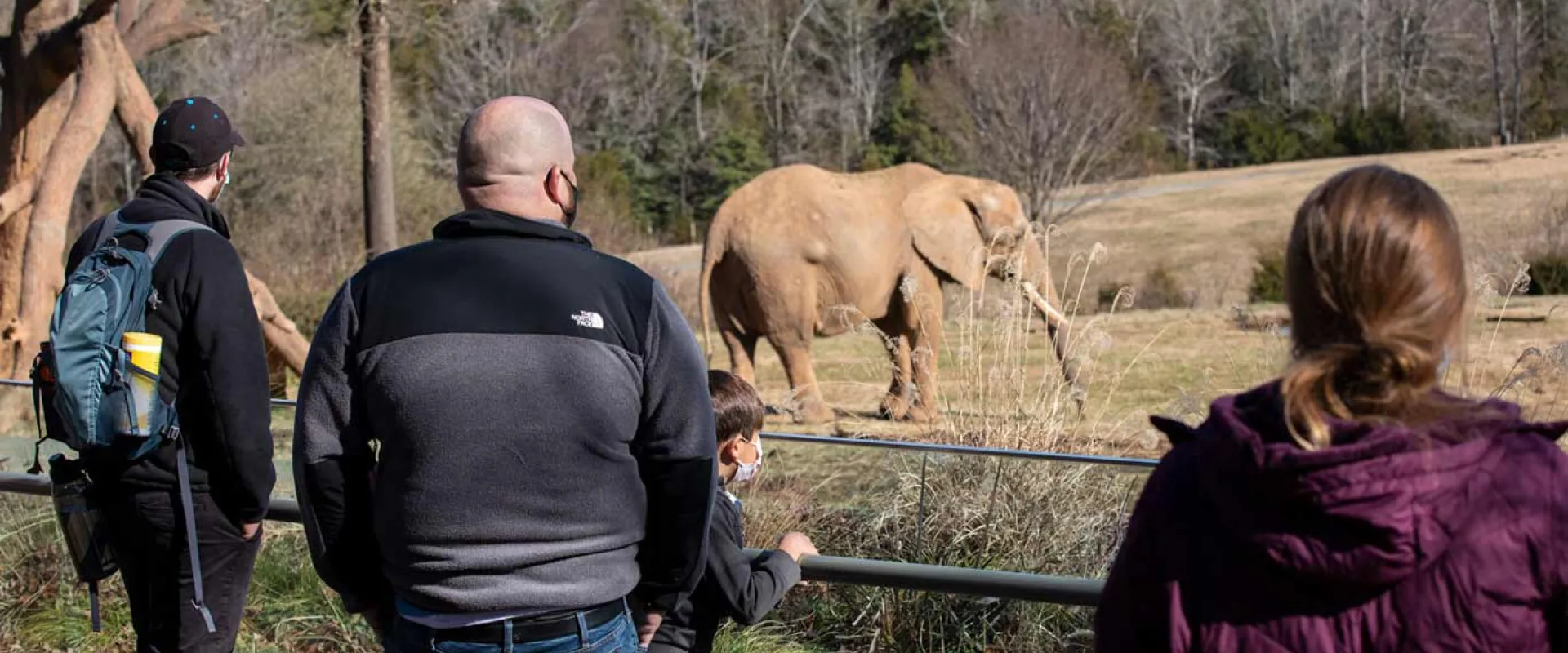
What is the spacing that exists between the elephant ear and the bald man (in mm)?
10739

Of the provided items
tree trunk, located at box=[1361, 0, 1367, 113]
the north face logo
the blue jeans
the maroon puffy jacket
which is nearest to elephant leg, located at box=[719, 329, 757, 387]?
the blue jeans

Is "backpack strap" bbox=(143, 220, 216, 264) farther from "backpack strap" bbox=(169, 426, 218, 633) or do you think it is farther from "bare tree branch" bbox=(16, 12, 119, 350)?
"bare tree branch" bbox=(16, 12, 119, 350)

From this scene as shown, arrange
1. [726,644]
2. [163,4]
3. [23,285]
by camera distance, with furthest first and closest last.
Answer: [163,4] → [23,285] → [726,644]

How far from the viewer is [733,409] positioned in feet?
10.8

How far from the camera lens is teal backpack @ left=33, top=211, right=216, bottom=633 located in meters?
3.53

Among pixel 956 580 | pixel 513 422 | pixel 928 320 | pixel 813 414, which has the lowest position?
pixel 813 414

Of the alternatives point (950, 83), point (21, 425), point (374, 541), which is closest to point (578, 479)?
point (374, 541)

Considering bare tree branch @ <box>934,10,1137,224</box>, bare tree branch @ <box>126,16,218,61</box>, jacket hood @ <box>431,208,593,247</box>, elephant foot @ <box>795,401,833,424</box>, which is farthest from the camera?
bare tree branch @ <box>934,10,1137,224</box>

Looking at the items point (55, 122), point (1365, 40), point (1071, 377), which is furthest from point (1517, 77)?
point (55, 122)

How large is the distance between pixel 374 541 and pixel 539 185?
67 centimetres

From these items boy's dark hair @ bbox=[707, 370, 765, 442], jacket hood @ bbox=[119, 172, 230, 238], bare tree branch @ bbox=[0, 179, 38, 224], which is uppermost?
jacket hood @ bbox=[119, 172, 230, 238]

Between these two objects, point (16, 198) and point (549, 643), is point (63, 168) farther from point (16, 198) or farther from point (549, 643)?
point (549, 643)

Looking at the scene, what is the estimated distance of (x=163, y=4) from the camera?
35.8 ft

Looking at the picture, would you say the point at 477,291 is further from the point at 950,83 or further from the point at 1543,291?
the point at 950,83
